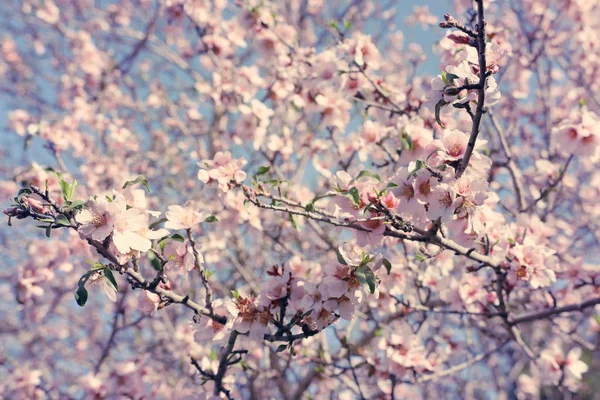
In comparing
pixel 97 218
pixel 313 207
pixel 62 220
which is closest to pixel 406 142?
pixel 313 207

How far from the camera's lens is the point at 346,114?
3107 millimetres

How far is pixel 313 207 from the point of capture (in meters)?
1.96

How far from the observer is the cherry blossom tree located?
164 cm

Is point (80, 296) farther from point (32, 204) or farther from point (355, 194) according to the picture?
point (355, 194)

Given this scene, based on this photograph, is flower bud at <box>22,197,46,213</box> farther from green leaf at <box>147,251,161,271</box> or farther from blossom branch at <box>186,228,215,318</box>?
blossom branch at <box>186,228,215,318</box>

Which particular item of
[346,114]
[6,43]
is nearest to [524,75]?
[346,114]

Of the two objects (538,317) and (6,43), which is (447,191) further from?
(6,43)

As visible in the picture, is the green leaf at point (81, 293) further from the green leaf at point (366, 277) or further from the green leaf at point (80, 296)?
the green leaf at point (366, 277)

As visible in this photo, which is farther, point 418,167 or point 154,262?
point 154,262

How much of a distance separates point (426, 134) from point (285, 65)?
1444mm

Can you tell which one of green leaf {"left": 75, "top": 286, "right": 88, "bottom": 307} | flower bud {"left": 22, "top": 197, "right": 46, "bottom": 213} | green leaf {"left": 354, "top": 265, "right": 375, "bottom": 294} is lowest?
green leaf {"left": 354, "top": 265, "right": 375, "bottom": 294}

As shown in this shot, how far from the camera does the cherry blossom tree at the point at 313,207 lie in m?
1.64

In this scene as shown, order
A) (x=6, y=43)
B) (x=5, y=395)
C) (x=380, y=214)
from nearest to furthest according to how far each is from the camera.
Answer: (x=380, y=214) → (x=5, y=395) → (x=6, y=43)

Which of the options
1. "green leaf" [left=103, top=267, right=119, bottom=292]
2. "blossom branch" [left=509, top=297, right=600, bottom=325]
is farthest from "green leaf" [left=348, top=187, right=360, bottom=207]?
"blossom branch" [left=509, top=297, right=600, bottom=325]
